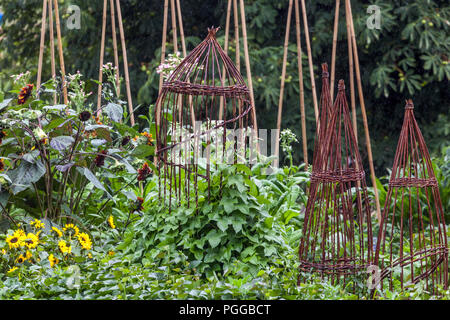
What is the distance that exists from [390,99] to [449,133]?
2.80ft

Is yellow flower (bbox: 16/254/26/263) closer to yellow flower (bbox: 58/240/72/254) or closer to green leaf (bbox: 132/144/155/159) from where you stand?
yellow flower (bbox: 58/240/72/254)

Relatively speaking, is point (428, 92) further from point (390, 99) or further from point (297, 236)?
point (297, 236)

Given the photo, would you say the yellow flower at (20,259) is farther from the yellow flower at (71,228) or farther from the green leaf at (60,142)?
the green leaf at (60,142)

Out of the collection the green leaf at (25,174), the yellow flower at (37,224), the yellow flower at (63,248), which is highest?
the green leaf at (25,174)

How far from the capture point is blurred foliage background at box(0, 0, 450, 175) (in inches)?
231

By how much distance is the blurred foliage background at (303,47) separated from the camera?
5871mm

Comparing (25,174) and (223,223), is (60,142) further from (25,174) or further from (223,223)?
(223,223)

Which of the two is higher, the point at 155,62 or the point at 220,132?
the point at 155,62

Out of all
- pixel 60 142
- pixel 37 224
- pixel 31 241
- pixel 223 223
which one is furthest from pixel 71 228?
pixel 223 223

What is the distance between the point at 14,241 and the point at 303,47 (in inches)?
184

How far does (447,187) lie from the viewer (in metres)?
4.05

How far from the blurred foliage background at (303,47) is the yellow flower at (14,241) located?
3585 mm

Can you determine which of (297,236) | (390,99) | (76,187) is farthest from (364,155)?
(76,187)

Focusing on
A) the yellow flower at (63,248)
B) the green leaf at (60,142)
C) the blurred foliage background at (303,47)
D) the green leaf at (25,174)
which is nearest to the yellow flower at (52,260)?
the yellow flower at (63,248)
